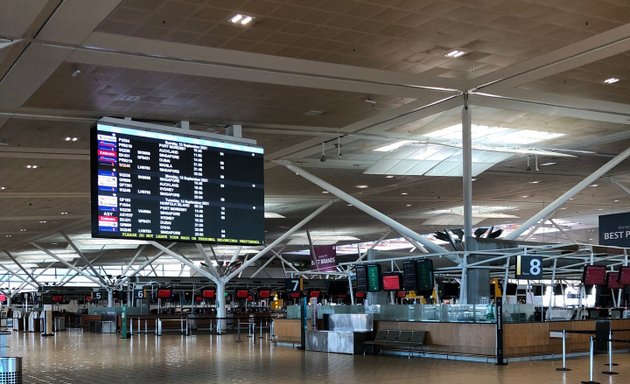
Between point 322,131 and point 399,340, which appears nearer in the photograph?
point 322,131

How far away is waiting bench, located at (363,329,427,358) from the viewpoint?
1973 centimetres

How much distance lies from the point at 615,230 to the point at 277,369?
16.6m

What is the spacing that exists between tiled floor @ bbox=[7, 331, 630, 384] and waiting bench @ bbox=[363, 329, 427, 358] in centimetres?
55

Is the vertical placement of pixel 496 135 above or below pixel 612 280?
above

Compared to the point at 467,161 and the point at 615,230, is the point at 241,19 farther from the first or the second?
the point at 615,230

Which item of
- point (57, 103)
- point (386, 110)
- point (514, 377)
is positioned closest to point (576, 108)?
point (386, 110)

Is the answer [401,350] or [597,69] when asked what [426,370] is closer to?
[401,350]

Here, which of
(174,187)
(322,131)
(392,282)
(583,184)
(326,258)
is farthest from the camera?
(326,258)

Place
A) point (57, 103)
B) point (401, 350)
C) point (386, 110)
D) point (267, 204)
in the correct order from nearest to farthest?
point (57, 103) < point (386, 110) < point (401, 350) < point (267, 204)

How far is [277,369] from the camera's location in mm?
16750

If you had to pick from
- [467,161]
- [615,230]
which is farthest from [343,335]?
[615,230]

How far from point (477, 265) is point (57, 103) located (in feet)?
33.3

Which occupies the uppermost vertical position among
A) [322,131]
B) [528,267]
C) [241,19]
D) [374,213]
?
[241,19]

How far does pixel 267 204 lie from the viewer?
1337 inches
